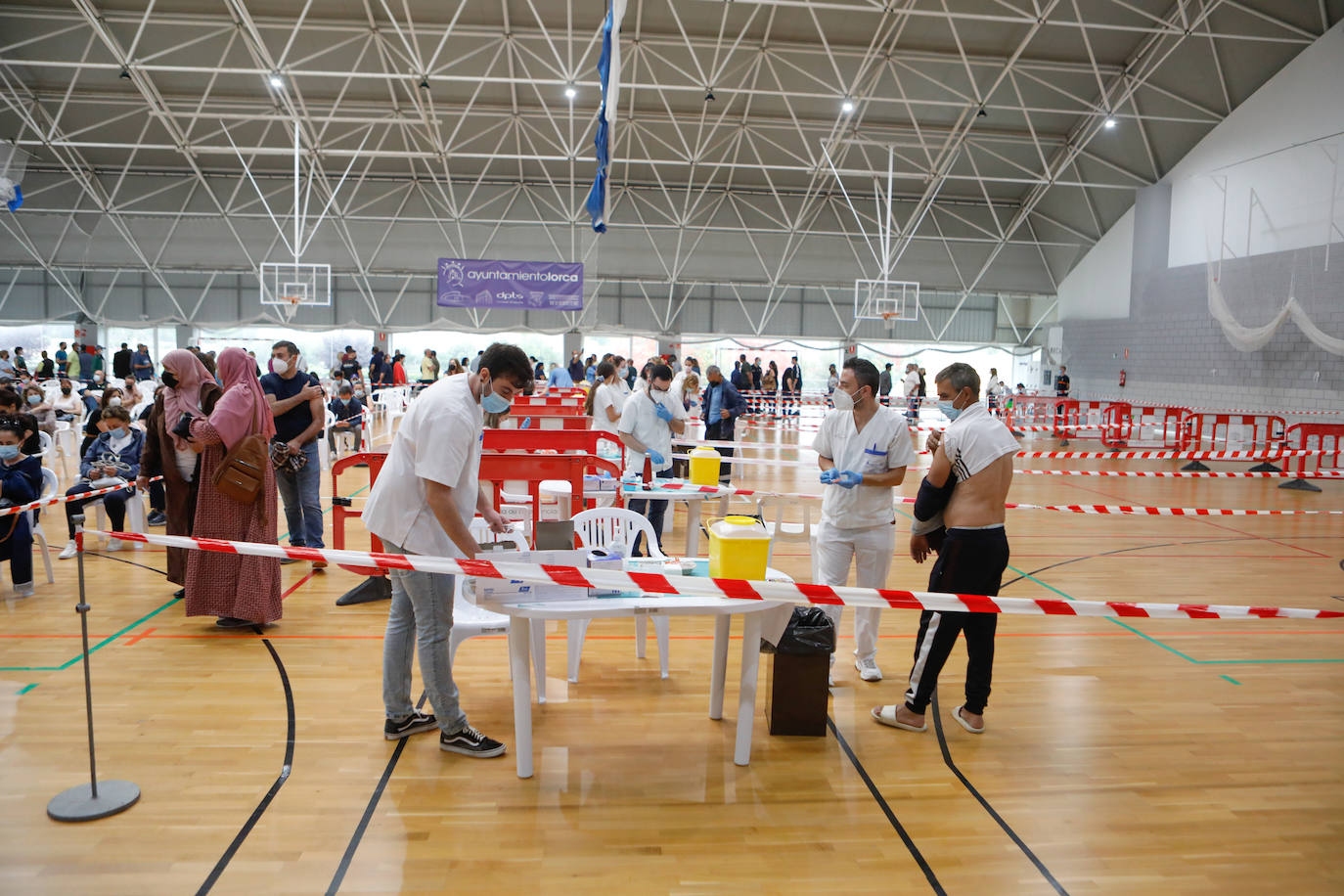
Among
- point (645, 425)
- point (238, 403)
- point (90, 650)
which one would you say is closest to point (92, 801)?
point (90, 650)

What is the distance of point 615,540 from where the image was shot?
4324 millimetres

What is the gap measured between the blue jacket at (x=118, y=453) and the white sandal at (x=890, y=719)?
5544 mm

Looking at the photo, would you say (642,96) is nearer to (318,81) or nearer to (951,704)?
(318,81)

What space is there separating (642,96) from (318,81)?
22.5 ft

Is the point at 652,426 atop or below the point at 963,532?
atop

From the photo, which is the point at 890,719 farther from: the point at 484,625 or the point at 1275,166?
the point at 1275,166

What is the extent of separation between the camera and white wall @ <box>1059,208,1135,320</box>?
2072cm

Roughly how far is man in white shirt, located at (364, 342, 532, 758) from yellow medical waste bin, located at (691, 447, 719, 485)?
225 centimetres

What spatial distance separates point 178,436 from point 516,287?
1489 centimetres

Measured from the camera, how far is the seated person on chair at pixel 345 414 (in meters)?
11.1

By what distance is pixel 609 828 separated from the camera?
2721 millimetres

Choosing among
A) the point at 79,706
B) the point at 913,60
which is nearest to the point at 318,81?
the point at 913,60

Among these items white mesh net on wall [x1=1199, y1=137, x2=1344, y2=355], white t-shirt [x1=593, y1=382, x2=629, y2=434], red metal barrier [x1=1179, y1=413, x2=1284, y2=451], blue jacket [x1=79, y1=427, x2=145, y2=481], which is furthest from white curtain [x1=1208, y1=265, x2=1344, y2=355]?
blue jacket [x1=79, y1=427, x2=145, y2=481]

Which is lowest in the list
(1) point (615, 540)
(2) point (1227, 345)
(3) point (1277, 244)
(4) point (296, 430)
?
(1) point (615, 540)
